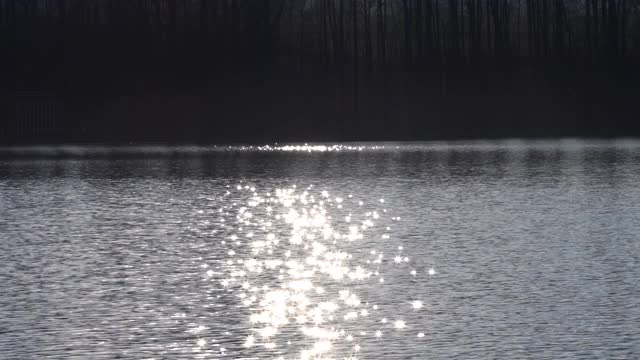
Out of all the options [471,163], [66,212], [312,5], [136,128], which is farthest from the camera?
[312,5]

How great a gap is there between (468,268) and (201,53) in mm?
92950

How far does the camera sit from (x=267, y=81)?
116 meters

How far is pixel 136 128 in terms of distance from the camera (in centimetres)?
10631

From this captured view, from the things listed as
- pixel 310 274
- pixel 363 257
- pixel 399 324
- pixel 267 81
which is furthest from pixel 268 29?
pixel 399 324

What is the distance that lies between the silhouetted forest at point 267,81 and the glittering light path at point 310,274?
62794mm

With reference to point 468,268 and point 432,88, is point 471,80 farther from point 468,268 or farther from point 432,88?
point 468,268

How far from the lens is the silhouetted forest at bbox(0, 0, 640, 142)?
109750mm

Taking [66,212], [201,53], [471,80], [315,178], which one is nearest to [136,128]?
[201,53]

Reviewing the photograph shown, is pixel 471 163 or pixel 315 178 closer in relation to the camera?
pixel 315 178

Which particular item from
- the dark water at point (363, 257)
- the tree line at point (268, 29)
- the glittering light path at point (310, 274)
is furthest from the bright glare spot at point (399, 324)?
the tree line at point (268, 29)

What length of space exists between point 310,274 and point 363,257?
3.09m

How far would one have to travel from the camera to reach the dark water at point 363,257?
2003cm

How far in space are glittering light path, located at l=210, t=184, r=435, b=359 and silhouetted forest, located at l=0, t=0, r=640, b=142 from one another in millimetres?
62794

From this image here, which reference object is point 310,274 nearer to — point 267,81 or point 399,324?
point 399,324
